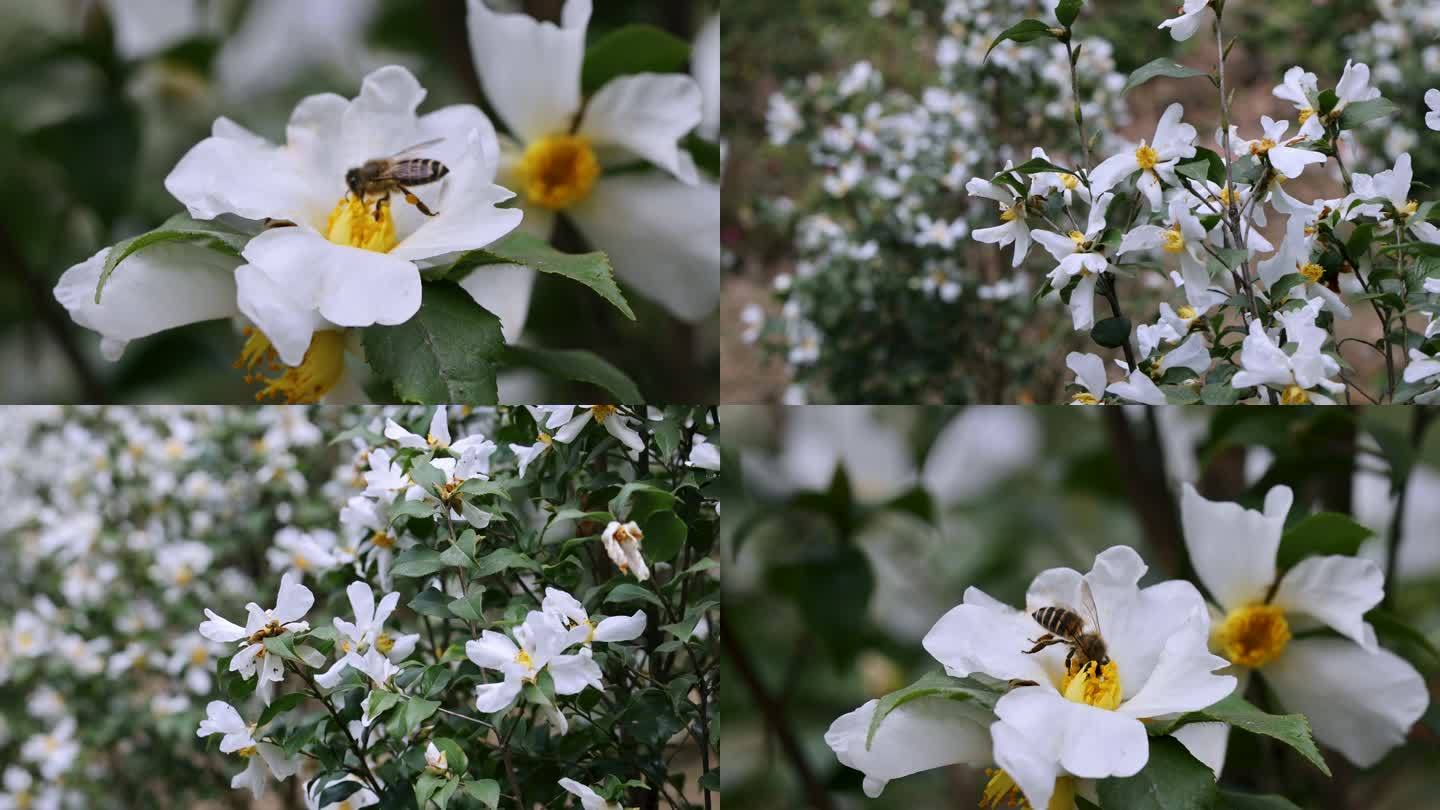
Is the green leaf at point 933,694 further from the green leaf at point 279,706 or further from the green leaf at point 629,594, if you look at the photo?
the green leaf at point 279,706

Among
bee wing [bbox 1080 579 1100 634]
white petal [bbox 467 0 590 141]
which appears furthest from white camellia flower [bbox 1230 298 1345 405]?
white petal [bbox 467 0 590 141]

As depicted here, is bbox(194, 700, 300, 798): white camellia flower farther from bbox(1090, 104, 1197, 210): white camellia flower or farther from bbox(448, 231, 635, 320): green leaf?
bbox(1090, 104, 1197, 210): white camellia flower

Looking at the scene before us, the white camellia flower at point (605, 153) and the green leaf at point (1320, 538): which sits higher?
the white camellia flower at point (605, 153)

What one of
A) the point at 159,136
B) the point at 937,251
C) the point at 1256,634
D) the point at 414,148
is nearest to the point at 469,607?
the point at 414,148

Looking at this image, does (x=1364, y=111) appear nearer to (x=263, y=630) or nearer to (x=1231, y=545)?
(x=1231, y=545)

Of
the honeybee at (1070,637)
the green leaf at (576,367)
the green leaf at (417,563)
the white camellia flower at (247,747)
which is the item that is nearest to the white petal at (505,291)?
the green leaf at (576,367)

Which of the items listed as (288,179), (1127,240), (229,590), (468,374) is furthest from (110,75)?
(1127,240)
